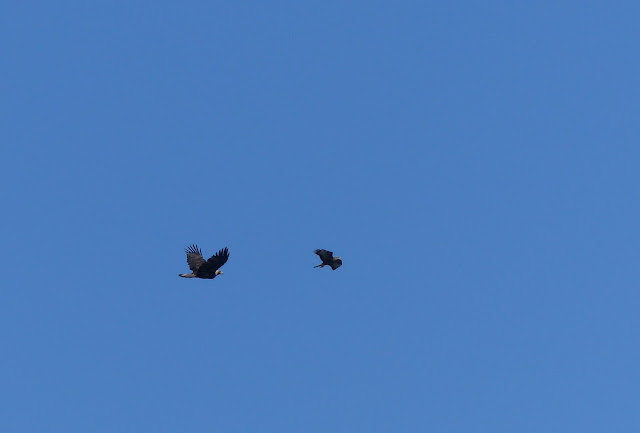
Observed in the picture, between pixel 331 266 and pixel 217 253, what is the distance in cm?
1005

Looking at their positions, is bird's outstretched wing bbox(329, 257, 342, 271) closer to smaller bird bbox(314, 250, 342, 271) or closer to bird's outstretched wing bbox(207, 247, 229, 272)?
smaller bird bbox(314, 250, 342, 271)

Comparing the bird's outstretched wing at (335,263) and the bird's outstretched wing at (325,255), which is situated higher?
the bird's outstretched wing at (325,255)

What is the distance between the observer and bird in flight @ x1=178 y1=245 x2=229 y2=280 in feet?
185

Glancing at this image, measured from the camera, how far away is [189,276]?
6091 cm

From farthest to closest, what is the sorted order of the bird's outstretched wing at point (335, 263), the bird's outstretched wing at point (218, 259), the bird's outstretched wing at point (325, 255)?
the bird's outstretched wing at point (335, 263), the bird's outstretched wing at point (325, 255), the bird's outstretched wing at point (218, 259)

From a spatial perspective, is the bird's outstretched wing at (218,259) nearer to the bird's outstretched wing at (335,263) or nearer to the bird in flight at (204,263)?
the bird in flight at (204,263)

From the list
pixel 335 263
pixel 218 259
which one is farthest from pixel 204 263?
pixel 335 263

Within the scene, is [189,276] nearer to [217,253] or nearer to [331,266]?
→ [217,253]

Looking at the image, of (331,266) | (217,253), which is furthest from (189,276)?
(331,266)

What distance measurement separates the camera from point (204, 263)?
58.7 metres

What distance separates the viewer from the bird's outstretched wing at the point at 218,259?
5603 centimetres

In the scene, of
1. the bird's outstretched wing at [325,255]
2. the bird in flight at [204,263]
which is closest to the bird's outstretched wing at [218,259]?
the bird in flight at [204,263]

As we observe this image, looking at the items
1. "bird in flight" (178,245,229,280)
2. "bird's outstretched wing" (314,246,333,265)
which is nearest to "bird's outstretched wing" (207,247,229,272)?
"bird in flight" (178,245,229,280)

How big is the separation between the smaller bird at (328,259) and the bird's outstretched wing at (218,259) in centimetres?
761
